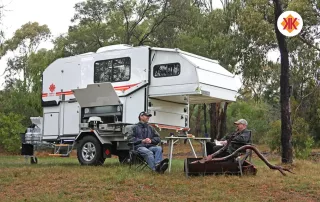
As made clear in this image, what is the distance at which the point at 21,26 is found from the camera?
4462 centimetres

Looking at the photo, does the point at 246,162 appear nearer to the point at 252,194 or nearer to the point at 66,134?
the point at 252,194

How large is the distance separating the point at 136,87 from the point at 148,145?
8.43 ft

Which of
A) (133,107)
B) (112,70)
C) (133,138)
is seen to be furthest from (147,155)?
(112,70)

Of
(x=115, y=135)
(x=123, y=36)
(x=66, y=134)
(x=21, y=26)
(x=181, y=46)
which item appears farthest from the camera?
(x=21, y=26)

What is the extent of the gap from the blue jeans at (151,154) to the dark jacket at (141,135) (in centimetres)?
17

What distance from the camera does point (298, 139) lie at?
17.3 m

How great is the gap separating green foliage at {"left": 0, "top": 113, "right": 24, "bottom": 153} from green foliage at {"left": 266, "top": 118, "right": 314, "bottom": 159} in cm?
1203

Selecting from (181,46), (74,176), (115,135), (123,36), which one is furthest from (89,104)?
(123,36)

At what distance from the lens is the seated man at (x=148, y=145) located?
931 centimetres

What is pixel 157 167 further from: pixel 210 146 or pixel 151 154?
pixel 210 146

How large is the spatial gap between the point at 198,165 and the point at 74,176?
7.45 feet

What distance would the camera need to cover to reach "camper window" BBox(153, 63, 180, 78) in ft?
38.9

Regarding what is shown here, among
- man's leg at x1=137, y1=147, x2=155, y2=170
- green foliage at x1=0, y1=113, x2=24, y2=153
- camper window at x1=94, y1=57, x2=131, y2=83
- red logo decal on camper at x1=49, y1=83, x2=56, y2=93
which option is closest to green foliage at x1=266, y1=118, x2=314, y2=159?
camper window at x1=94, y1=57, x2=131, y2=83

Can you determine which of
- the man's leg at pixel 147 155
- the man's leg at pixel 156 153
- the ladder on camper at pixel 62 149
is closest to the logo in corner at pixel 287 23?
the man's leg at pixel 156 153
